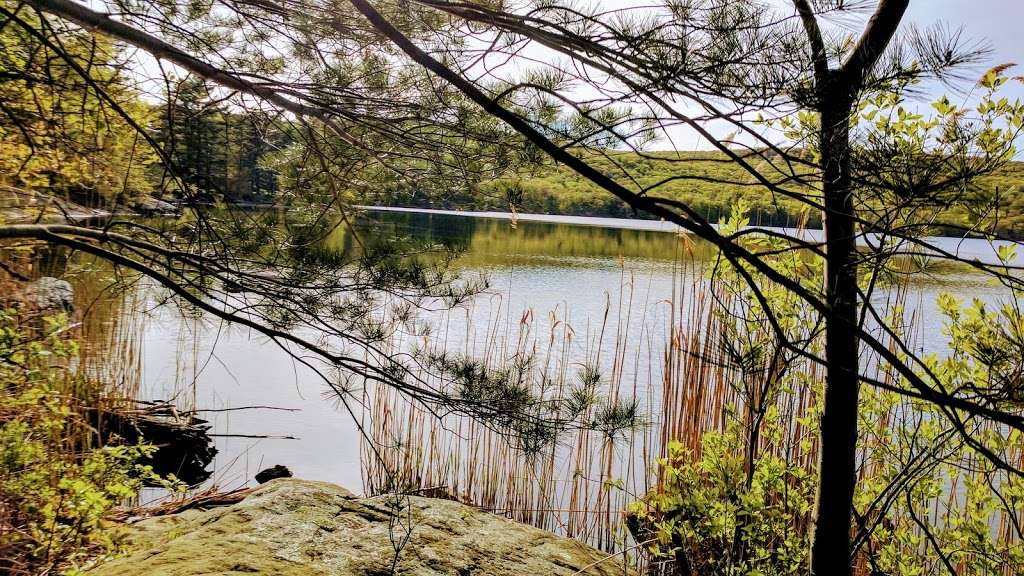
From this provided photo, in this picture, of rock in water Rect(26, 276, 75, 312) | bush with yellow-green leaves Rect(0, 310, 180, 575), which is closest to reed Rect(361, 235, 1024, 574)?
bush with yellow-green leaves Rect(0, 310, 180, 575)

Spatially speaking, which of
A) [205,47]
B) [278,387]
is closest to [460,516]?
[205,47]

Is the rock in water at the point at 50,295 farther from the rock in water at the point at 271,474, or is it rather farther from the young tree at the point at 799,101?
the young tree at the point at 799,101

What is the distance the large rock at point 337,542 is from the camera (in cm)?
171

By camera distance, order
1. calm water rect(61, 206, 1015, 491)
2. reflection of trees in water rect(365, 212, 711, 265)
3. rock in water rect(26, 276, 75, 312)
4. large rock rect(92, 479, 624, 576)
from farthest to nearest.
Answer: reflection of trees in water rect(365, 212, 711, 265)
calm water rect(61, 206, 1015, 491)
rock in water rect(26, 276, 75, 312)
large rock rect(92, 479, 624, 576)

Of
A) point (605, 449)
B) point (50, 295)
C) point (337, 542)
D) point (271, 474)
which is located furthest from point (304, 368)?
point (337, 542)

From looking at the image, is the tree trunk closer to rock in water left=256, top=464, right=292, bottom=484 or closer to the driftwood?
rock in water left=256, top=464, right=292, bottom=484

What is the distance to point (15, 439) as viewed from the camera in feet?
6.15

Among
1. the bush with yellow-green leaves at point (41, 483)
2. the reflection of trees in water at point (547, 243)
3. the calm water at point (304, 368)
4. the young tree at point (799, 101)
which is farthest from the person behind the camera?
the reflection of trees in water at point (547, 243)

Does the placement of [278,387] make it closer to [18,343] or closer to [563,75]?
[18,343]

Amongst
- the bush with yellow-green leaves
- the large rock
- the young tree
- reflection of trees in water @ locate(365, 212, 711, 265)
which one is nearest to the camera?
the young tree

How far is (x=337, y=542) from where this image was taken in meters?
1.88

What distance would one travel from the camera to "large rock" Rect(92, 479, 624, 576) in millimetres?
1706

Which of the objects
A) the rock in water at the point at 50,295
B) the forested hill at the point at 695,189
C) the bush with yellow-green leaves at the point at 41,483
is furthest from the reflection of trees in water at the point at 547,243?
the bush with yellow-green leaves at the point at 41,483

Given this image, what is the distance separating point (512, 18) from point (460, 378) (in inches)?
39.7
